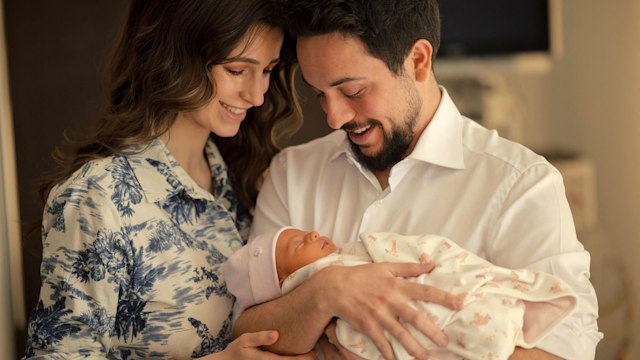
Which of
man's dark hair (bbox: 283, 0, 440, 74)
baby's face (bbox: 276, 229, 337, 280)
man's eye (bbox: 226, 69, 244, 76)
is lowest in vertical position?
baby's face (bbox: 276, 229, 337, 280)

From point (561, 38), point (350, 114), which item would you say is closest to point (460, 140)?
point (350, 114)

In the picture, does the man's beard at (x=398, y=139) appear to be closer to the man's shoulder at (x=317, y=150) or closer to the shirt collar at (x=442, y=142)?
the shirt collar at (x=442, y=142)

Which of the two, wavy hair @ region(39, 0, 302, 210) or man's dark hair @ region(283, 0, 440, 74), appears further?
wavy hair @ region(39, 0, 302, 210)

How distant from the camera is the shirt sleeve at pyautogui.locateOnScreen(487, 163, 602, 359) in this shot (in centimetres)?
189

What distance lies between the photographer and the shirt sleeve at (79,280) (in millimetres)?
1991

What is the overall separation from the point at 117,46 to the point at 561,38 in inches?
139

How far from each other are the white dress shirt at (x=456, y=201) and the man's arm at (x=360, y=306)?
260 millimetres

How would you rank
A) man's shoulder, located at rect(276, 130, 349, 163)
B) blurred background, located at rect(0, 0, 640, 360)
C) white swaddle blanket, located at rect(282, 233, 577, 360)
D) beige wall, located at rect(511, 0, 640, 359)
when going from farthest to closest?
beige wall, located at rect(511, 0, 640, 359) → blurred background, located at rect(0, 0, 640, 360) → man's shoulder, located at rect(276, 130, 349, 163) → white swaddle blanket, located at rect(282, 233, 577, 360)

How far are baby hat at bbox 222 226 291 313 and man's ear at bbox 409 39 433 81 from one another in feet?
1.74

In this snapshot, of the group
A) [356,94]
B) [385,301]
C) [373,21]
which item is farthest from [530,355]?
[373,21]

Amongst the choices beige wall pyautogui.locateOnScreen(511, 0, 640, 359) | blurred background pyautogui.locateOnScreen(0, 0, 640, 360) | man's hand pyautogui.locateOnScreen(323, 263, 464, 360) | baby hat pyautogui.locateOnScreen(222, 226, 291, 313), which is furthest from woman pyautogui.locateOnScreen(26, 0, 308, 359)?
beige wall pyautogui.locateOnScreen(511, 0, 640, 359)

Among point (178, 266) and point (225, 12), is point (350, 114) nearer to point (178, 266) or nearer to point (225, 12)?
point (225, 12)

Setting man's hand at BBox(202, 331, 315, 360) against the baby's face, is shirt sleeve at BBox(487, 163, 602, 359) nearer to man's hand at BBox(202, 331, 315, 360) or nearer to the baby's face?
the baby's face

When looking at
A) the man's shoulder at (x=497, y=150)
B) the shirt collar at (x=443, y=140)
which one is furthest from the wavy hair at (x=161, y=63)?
the man's shoulder at (x=497, y=150)
